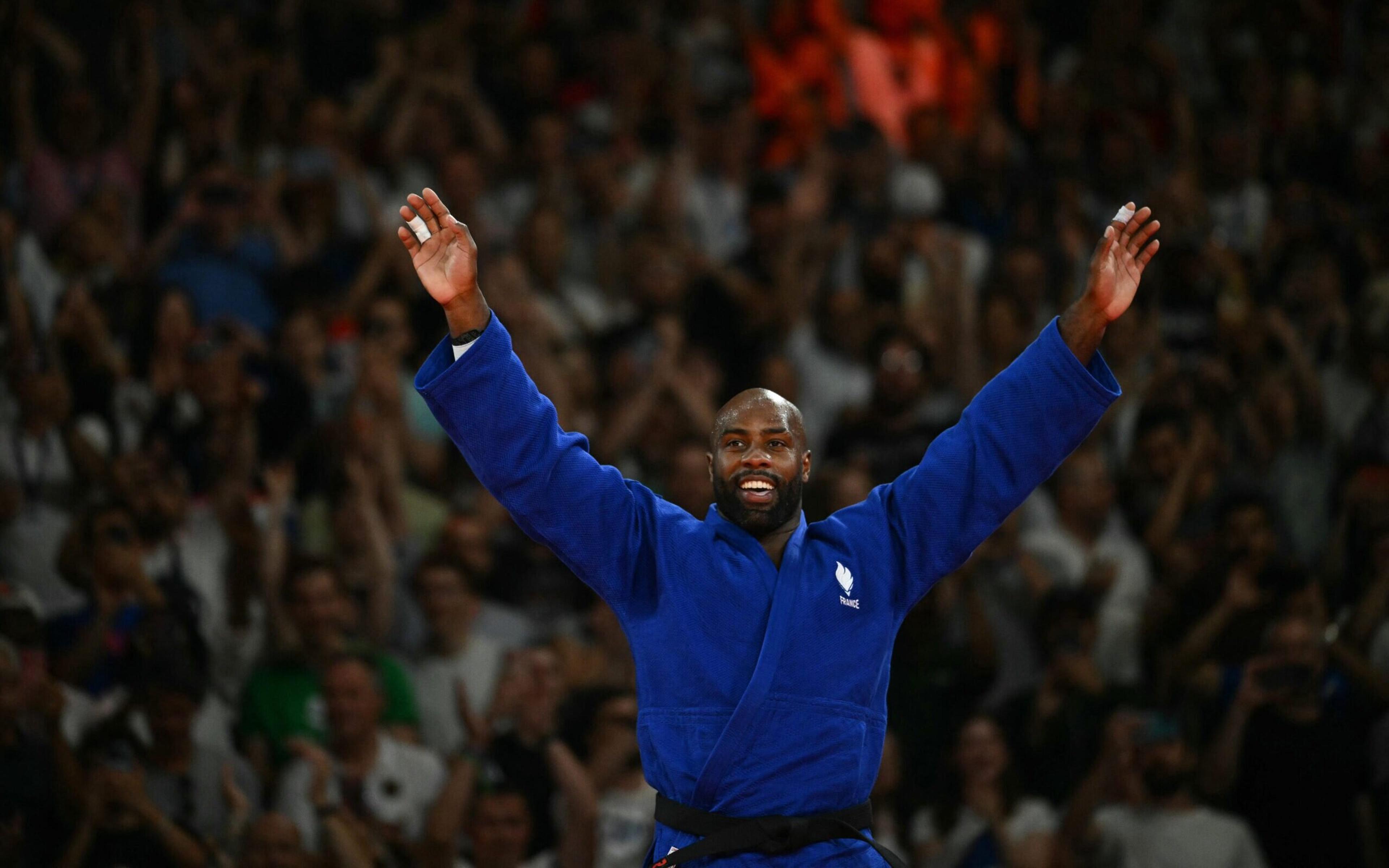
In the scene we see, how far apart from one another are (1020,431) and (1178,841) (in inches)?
129

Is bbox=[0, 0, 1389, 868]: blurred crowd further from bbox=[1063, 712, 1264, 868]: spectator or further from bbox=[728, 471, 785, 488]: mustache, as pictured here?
bbox=[728, 471, 785, 488]: mustache

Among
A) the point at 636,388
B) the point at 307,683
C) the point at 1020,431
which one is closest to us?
the point at 1020,431

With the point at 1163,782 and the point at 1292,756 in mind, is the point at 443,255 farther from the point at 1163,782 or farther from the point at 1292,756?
the point at 1292,756

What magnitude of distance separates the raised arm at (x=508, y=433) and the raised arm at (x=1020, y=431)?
0.54 meters

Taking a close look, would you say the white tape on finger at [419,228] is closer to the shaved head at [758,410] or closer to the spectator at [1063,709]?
the shaved head at [758,410]

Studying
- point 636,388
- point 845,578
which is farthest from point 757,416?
point 636,388

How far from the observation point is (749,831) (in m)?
3.23

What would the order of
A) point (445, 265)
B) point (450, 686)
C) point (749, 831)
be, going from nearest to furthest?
1. point (749, 831)
2. point (445, 265)
3. point (450, 686)

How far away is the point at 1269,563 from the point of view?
701 cm

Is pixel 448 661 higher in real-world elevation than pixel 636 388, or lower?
lower

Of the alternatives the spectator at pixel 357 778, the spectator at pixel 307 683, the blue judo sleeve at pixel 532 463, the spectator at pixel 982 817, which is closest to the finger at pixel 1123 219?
the blue judo sleeve at pixel 532 463

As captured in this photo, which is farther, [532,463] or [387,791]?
[387,791]

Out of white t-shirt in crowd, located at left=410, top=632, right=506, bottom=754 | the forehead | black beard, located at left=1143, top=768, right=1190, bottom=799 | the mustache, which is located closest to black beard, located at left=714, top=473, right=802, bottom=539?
the mustache

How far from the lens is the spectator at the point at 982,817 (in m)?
6.22
